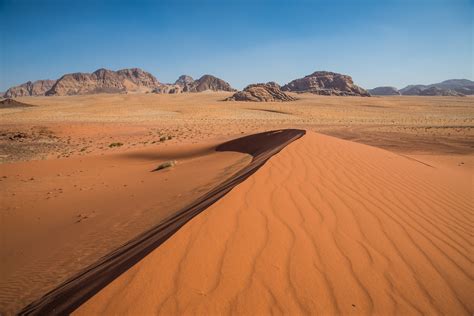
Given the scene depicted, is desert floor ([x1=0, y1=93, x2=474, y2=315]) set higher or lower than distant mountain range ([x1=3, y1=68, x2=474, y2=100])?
lower

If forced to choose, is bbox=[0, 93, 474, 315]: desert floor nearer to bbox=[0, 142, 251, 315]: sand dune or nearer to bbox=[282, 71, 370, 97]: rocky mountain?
bbox=[0, 142, 251, 315]: sand dune

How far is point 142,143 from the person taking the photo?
17.7m

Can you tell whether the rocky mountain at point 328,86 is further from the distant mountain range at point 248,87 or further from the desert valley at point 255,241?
the desert valley at point 255,241

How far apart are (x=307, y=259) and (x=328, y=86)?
391 feet

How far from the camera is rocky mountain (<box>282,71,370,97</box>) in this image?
97.3 meters

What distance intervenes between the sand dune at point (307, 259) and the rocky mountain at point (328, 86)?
321 ft

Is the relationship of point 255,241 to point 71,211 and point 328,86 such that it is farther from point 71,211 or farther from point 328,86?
point 328,86

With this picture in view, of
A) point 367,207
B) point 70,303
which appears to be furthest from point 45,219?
point 367,207

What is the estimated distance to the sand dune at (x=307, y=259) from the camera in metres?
2.20

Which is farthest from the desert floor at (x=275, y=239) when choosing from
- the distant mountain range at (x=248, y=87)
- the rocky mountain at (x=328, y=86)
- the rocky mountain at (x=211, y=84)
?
the rocky mountain at (x=211, y=84)

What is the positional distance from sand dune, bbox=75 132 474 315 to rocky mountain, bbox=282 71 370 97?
97.8m

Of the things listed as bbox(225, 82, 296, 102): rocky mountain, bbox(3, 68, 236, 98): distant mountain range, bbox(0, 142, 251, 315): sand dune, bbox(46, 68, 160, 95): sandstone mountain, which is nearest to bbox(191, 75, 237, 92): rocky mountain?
bbox(3, 68, 236, 98): distant mountain range

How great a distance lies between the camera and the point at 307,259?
8.87ft

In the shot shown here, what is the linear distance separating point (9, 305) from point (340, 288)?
373cm
